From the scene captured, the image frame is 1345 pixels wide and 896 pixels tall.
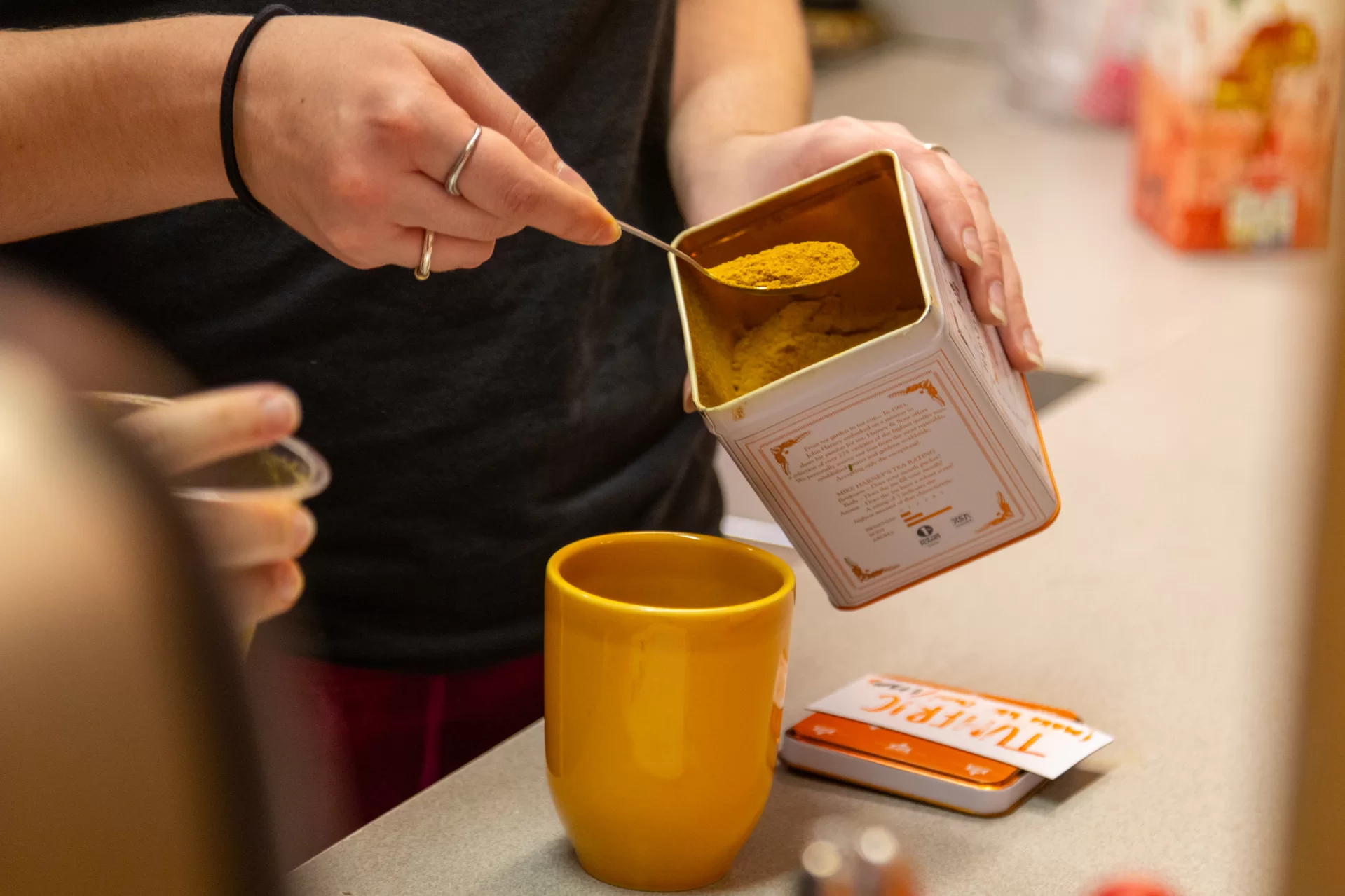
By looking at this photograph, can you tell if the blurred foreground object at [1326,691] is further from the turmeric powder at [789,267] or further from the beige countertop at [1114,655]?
the turmeric powder at [789,267]

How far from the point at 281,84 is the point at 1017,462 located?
1.06 ft

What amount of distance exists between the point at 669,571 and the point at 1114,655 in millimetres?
290

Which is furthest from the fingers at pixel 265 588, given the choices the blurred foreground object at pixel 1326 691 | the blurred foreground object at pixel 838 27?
the blurred foreground object at pixel 838 27

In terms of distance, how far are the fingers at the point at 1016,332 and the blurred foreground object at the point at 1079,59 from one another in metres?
1.38

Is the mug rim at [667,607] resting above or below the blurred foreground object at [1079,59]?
above

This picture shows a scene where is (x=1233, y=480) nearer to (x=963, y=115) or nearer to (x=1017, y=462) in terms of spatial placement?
(x=1017, y=462)

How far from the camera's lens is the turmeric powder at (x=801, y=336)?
1.88 feet

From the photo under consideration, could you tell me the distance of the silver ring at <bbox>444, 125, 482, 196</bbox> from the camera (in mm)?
486

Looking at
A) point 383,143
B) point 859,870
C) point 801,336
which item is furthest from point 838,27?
point 859,870

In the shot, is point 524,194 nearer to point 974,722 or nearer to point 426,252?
point 426,252

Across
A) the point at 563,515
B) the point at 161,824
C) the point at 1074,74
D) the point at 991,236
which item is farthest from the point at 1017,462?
the point at 1074,74

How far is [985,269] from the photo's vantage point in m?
0.61

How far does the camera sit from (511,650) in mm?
774

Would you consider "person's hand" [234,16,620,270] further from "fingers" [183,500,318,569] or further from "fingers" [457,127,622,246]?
"fingers" [183,500,318,569]
